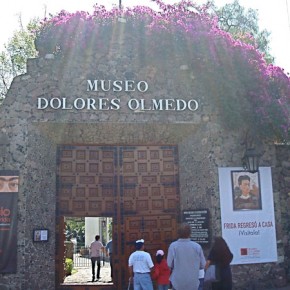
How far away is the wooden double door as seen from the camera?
470 inches

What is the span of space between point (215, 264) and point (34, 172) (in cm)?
571

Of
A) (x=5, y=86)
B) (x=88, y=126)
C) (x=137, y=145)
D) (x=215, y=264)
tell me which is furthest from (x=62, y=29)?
(x=5, y=86)

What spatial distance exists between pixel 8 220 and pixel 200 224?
4.46m

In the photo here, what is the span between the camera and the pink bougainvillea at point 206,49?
11766mm

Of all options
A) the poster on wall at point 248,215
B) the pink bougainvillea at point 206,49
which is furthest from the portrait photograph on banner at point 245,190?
the pink bougainvillea at point 206,49

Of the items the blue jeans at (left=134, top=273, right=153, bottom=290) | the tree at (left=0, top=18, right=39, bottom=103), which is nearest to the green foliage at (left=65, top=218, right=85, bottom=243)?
the tree at (left=0, top=18, right=39, bottom=103)

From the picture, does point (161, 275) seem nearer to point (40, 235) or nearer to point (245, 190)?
point (40, 235)

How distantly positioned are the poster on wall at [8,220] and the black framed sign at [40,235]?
1.50ft

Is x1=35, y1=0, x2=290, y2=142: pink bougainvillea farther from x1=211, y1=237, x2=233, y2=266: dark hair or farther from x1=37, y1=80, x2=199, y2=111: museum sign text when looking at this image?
x1=211, y1=237, x2=233, y2=266: dark hair

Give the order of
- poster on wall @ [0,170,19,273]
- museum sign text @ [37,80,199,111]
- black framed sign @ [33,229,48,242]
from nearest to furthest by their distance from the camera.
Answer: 1. poster on wall @ [0,170,19,273]
2. black framed sign @ [33,229,48,242]
3. museum sign text @ [37,80,199,111]

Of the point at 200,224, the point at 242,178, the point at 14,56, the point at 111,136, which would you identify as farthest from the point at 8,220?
the point at 14,56

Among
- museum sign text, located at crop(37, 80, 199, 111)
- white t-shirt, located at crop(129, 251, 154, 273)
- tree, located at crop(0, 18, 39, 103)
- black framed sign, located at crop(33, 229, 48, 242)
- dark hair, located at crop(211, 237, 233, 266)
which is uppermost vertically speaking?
tree, located at crop(0, 18, 39, 103)

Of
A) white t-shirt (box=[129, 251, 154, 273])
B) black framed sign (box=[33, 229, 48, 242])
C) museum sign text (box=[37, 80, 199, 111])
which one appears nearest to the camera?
white t-shirt (box=[129, 251, 154, 273])

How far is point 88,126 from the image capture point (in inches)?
459
